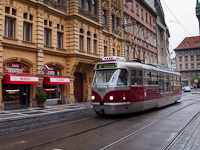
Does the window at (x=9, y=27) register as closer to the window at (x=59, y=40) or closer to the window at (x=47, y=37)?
the window at (x=47, y=37)

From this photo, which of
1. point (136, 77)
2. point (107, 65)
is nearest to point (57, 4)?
point (107, 65)

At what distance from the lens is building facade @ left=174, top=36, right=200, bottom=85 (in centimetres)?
9244

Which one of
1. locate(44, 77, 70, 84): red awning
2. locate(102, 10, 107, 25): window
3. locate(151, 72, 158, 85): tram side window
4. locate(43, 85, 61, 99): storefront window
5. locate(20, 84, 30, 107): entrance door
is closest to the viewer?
locate(151, 72, 158, 85): tram side window

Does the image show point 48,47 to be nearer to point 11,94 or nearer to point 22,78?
point 22,78

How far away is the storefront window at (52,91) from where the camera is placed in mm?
19308

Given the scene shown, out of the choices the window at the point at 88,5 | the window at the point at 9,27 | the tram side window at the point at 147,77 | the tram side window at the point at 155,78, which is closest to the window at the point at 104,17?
the window at the point at 88,5

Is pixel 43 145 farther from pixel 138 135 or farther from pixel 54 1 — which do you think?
pixel 54 1

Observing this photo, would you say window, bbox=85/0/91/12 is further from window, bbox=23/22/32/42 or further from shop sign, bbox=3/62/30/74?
shop sign, bbox=3/62/30/74

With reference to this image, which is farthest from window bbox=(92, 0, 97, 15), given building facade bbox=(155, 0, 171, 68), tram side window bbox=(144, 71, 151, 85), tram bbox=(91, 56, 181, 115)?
building facade bbox=(155, 0, 171, 68)

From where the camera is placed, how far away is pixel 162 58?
52.0 meters

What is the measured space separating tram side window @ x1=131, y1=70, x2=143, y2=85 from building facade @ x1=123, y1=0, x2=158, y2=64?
1823cm

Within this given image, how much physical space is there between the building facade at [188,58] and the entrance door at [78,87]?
256 ft

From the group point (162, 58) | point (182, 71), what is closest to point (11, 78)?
point (162, 58)

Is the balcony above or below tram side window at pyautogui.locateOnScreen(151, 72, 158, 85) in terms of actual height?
above
